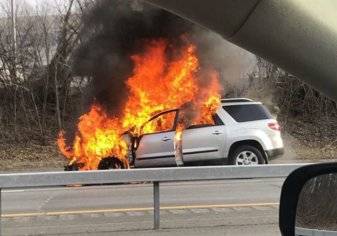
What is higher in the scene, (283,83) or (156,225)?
(283,83)

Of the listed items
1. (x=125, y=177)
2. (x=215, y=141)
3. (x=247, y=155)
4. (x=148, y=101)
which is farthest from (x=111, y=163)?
(x=125, y=177)

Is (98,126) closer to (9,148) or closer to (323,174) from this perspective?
(9,148)

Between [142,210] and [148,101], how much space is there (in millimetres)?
5739

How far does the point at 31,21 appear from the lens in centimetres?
2655

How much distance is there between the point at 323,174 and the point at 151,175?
19.8 ft

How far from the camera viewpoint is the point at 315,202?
1.85m

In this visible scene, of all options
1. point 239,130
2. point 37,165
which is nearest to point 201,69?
point 239,130

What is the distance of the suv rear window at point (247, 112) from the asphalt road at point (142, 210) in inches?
76.4

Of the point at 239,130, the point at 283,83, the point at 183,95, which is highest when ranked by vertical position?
the point at 283,83

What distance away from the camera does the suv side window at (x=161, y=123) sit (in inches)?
531

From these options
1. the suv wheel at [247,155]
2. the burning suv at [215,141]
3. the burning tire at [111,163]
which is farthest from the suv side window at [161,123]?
the suv wheel at [247,155]

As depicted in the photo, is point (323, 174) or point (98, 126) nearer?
point (323, 174)

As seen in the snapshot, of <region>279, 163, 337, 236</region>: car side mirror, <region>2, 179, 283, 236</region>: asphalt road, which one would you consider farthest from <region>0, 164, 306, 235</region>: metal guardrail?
<region>279, 163, 337, 236</region>: car side mirror

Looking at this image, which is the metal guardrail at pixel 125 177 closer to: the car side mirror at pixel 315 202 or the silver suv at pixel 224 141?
the silver suv at pixel 224 141
